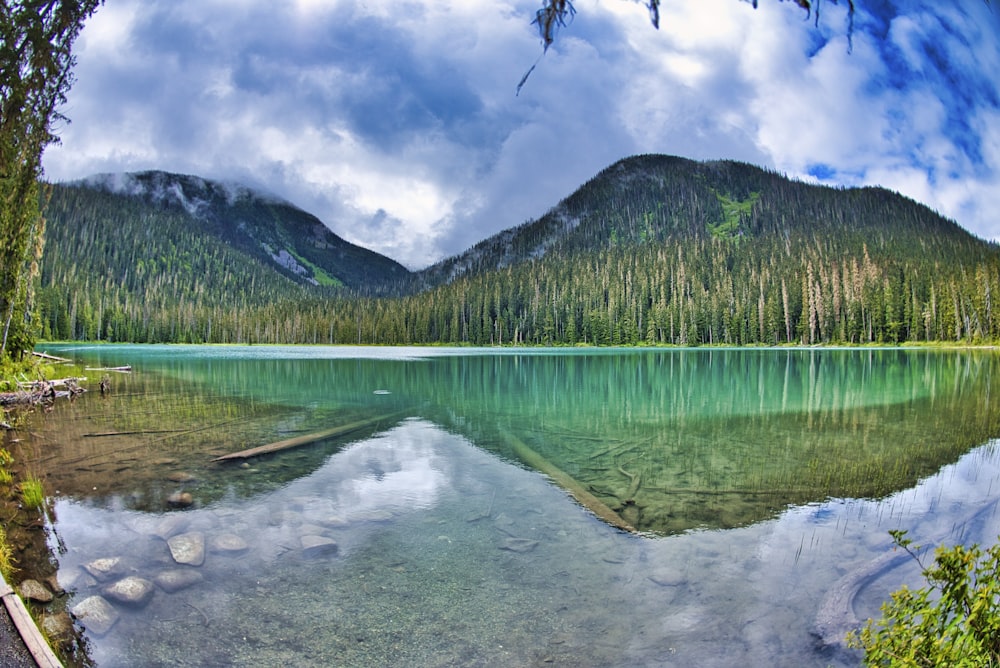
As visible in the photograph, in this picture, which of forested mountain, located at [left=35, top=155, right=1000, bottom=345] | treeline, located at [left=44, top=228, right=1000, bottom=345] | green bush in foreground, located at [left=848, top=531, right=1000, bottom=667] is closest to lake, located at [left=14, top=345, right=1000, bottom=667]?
green bush in foreground, located at [left=848, top=531, right=1000, bottom=667]

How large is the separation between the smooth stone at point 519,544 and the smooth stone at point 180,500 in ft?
22.4

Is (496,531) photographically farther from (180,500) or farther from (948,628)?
(948,628)

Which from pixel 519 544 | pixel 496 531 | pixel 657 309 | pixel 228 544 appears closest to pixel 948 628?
pixel 519 544

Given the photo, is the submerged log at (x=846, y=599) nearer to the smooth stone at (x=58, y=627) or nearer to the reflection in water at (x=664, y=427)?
the reflection in water at (x=664, y=427)

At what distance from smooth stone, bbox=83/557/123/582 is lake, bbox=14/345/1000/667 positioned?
0.13 ft

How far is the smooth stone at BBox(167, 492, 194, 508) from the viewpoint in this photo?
10.9 m

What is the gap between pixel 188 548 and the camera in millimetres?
8680

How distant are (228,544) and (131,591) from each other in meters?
1.82

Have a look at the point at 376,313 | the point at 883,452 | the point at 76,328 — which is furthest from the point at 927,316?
the point at 76,328

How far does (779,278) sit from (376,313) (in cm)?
11898

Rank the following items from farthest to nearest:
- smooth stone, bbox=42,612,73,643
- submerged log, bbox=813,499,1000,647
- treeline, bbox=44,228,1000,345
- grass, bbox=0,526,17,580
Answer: treeline, bbox=44,228,1000,345 → grass, bbox=0,526,17,580 → submerged log, bbox=813,499,1000,647 → smooth stone, bbox=42,612,73,643

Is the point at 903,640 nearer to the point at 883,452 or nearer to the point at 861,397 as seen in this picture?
the point at 883,452

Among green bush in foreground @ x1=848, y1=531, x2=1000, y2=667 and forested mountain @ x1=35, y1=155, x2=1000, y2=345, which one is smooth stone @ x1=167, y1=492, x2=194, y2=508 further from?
forested mountain @ x1=35, y1=155, x2=1000, y2=345

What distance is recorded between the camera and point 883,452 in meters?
15.3
